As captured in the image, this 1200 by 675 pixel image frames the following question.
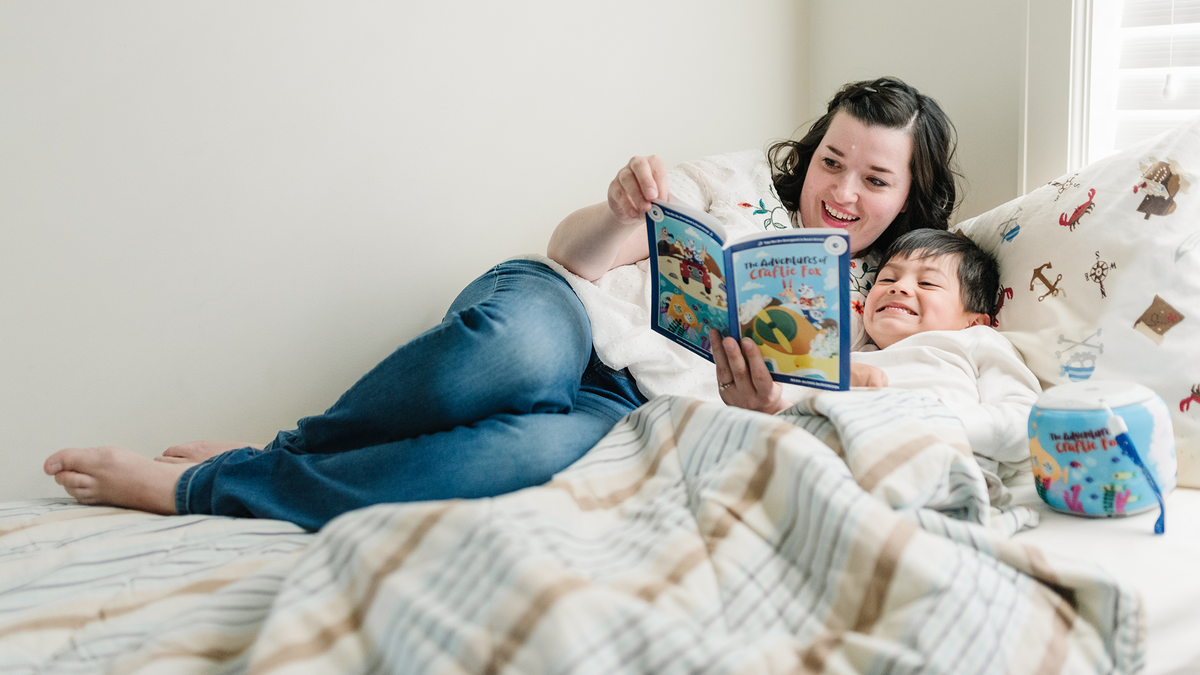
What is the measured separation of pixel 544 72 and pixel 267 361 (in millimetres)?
826

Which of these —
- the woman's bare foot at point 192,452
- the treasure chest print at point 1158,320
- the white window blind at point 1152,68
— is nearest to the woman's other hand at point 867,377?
the treasure chest print at point 1158,320

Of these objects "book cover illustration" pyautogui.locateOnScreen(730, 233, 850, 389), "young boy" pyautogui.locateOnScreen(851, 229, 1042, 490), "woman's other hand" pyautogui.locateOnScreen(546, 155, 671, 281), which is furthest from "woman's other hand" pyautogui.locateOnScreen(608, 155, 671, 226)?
"young boy" pyautogui.locateOnScreen(851, 229, 1042, 490)

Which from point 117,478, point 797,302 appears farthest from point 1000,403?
point 117,478

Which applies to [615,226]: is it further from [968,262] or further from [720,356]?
[968,262]

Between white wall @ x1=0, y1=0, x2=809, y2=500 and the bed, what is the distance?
34 cm

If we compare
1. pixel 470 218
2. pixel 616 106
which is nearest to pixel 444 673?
pixel 470 218

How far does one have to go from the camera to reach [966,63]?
68.2 inches

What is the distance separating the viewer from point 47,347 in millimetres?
1239

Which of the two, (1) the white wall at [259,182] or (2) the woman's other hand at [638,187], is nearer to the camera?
(2) the woman's other hand at [638,187]

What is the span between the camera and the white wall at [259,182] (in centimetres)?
122

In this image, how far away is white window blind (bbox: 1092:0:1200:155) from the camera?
4.48 feet

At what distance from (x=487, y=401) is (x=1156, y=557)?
770 mm

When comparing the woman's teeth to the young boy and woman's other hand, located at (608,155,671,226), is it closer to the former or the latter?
the young boy

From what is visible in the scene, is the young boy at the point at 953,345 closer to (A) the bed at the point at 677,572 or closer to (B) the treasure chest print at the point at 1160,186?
(A) the bed at the point at 677,572
